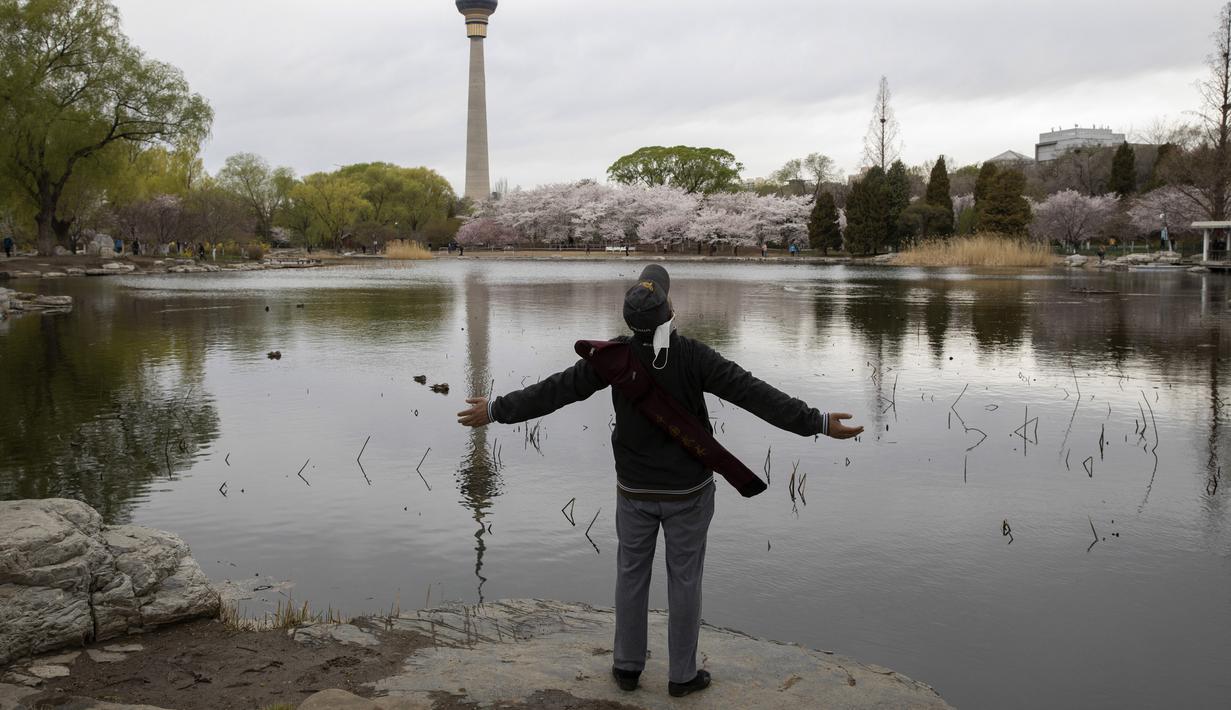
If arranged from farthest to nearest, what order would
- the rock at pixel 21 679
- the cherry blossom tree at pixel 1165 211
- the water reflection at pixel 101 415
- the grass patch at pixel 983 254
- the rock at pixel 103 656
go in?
the cherry blossom tree at pixel 1165 211
the grass patch at pixel 983 254
the water reflection at pixel 101 415
the rock at pixel 103 656
the rock at pixel 21 679

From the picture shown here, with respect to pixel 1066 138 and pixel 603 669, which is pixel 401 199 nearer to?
pixel 603 669

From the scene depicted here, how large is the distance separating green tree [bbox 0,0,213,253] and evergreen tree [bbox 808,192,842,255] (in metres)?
44.5

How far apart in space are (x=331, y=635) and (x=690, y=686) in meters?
1.95

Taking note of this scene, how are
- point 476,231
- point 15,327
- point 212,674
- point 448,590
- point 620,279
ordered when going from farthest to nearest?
point 476,231
point 620,279
point 15,327
point 448,590
point 212,674

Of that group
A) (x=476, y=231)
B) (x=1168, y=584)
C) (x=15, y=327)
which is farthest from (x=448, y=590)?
(x=476, y=231)

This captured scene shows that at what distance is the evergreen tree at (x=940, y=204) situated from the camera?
6681 cm

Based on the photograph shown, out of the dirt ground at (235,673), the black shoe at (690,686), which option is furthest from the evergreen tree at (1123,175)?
the dirt ground at (235,673)

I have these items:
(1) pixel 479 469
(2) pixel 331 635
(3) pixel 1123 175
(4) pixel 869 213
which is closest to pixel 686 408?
(2) pixel 331 635

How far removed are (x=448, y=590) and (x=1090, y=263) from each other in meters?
55.5

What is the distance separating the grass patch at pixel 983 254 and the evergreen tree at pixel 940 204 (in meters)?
6.69

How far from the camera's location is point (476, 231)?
317 ft

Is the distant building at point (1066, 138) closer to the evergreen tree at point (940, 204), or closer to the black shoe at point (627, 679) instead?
the evergreen tree at point (940, 204)

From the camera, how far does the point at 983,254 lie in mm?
54812

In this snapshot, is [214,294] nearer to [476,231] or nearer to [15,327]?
[15,327]
